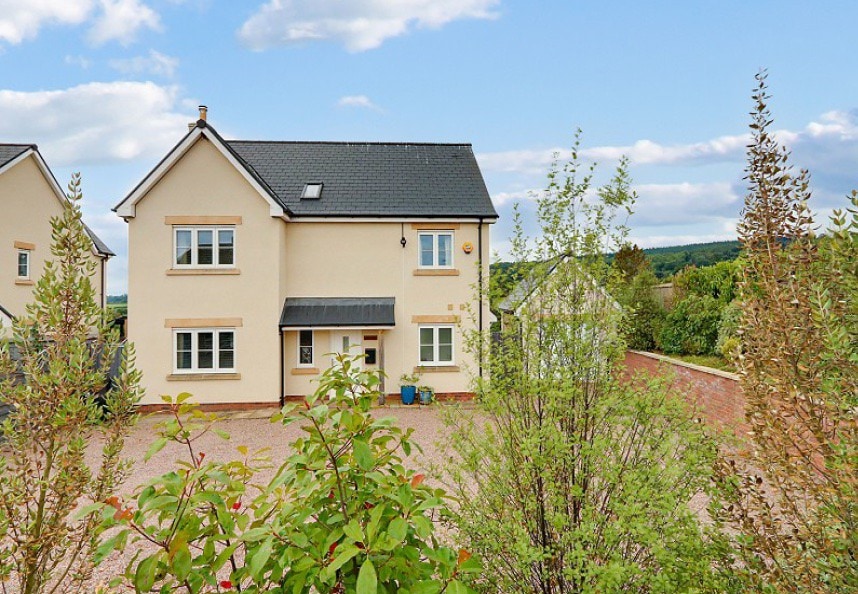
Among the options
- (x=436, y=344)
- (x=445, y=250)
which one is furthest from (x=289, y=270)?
(x=436, y=344)

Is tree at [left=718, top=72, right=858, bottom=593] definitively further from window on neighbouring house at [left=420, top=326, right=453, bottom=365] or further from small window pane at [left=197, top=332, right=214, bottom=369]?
small window pane at [left=197, top=332, right=214, bottom=369]

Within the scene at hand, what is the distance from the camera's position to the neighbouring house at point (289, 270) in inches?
642

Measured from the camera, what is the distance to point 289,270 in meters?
17.7

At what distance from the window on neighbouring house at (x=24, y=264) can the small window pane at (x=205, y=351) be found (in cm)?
934

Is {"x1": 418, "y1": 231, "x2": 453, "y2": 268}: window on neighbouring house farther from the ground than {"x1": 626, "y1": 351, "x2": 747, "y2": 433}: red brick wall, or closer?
farther from the ground

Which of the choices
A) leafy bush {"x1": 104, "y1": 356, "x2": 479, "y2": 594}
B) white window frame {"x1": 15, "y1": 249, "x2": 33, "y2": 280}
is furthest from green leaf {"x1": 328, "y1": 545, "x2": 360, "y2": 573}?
white window frame {"x1": 15, "y1": 249, "x2": 33, "y2": 280}

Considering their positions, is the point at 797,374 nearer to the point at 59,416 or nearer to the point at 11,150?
the point at 59,416

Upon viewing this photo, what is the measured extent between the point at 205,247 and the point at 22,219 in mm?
9364

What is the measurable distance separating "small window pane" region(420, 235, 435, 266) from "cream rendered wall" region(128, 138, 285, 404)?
5.02 metres

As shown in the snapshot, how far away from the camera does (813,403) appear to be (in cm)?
212

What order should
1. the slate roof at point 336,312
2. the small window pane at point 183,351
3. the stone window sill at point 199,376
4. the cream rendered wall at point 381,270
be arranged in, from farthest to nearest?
the cream rendered wall at point 381,270
the slate roof at point 336,312
the small window pane at point 183,351
the stone window sill at point 199,376

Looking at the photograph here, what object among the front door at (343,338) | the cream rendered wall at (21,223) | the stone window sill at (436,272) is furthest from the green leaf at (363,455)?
the cream rendered wall at (21,223)

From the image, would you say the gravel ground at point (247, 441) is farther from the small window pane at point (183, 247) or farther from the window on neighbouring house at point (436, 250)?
the small window pane at point (183, 247)

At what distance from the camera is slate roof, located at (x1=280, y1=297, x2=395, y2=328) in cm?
1667
